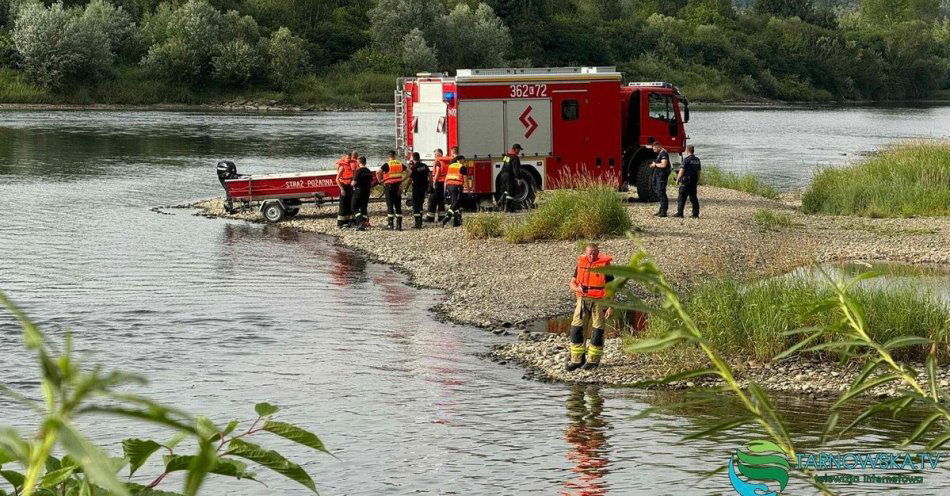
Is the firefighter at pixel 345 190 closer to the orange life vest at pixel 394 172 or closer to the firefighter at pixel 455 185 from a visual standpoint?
the orange life vest at pixel 394 172

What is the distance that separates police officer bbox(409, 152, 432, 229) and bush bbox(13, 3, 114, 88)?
6159 centimetres

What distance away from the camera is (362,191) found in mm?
26031

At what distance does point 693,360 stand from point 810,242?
10176mm

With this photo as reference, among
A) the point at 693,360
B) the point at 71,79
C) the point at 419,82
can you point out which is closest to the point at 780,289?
the point at 693,360

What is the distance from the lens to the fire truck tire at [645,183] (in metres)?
28.9

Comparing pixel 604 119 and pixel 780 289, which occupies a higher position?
pixel 604 119

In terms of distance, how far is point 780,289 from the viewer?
15.5 meters

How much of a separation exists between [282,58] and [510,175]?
6724cm

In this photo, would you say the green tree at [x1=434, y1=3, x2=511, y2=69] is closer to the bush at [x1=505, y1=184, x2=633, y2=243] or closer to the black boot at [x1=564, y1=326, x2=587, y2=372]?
the bush at [x1=505, y1=184, x2=633, y2=243]

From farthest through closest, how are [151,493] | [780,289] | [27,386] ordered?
[780,289] < [27,386] < [151,493]

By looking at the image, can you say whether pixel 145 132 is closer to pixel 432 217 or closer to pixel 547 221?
pixel 432 217

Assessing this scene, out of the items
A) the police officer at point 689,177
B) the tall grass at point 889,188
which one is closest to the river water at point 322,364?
the police officer at point 689,177

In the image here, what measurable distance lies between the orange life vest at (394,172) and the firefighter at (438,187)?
2.81 feet

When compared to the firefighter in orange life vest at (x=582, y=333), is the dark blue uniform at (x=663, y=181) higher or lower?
higher
